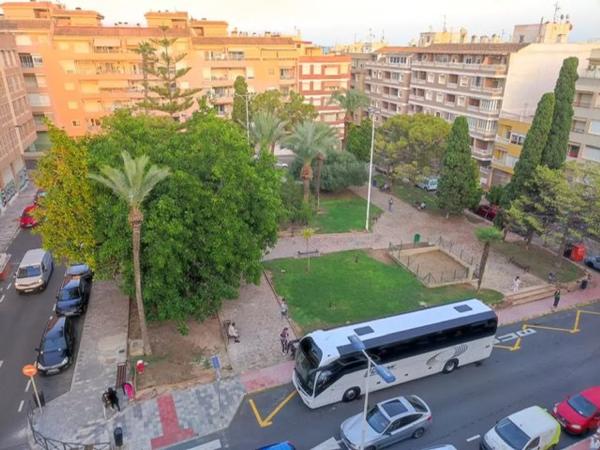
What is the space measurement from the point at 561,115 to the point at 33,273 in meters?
38.8

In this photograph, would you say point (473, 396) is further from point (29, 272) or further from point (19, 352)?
point (29, 272)

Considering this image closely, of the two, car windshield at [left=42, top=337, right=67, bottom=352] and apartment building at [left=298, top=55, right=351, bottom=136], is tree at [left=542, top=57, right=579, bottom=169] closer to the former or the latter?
car windshield at [left=42, top=337, right=67, bottom=352]

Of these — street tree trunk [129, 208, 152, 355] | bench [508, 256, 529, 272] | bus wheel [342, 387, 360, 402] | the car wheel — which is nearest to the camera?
the car wheel

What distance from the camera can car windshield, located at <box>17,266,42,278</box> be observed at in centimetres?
2734

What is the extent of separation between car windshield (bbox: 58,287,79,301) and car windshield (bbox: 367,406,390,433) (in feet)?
59.1

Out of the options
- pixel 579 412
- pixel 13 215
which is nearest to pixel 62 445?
pixel 579 412

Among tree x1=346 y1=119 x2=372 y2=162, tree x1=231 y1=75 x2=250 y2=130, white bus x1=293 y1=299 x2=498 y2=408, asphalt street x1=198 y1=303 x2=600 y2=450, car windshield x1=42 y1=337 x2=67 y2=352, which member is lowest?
asphalt street x1=198 y1=303 x2=600 y2=450

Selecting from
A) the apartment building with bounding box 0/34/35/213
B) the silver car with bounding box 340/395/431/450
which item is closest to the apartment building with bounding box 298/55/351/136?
the apartment building with bounding box 0/34/35/213

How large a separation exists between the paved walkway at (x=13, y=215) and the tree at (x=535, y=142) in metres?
41.0

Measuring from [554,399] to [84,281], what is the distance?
86.3 feet

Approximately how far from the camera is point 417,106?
65.4 m

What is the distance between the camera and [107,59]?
55.3m

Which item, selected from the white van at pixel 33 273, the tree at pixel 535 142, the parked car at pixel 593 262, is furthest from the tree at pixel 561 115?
the white van at pixel 33 273

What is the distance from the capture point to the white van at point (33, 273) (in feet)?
88.1
